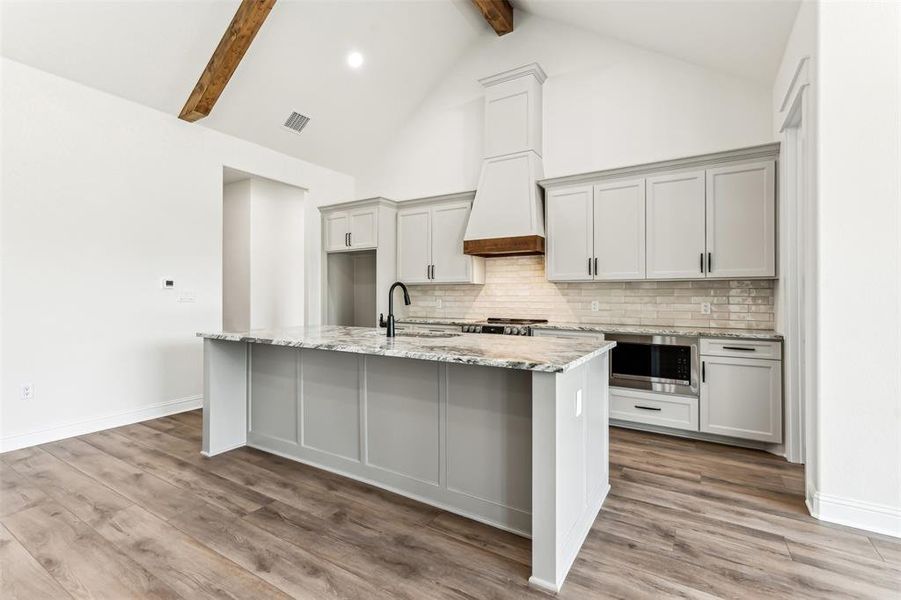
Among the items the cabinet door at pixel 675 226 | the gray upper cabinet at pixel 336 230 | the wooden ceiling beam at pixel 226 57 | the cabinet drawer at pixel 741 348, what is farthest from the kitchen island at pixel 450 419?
the gray upper cabinet at pixel 336 230

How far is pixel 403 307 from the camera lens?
5.67 metres

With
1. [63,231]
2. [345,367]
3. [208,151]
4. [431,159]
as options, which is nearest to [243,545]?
[345,367]

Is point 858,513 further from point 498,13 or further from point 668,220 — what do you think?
point 498,13

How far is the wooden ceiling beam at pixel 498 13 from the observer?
15.0 ft

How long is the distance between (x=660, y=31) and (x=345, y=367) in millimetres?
3836

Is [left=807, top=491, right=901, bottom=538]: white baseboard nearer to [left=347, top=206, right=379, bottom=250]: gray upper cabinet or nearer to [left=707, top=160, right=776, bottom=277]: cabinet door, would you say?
[left=707, top=160, right=776, bottom=277]: cabinet door

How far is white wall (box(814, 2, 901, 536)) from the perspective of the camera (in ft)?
7.05

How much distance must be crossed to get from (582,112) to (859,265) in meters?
3.11

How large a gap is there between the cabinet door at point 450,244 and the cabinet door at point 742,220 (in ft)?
7.79

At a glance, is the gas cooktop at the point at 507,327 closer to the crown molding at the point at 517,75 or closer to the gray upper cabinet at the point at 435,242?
the gray upper cabinet at the point at 435,242

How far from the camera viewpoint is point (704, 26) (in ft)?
11.2

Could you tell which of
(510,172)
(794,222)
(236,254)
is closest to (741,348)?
(794,222)

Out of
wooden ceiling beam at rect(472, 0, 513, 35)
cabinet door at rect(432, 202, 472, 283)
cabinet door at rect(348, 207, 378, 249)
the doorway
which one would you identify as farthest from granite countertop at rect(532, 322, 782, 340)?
the doorway

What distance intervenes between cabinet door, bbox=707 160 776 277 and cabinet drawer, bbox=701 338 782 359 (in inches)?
22.2
